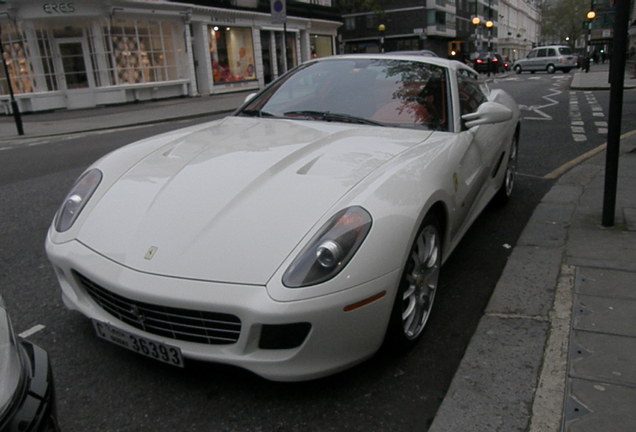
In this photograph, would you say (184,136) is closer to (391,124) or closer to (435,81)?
(391,124)

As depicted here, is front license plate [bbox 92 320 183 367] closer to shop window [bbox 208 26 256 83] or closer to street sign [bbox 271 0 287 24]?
street sign [bbox 271 0 287 24]

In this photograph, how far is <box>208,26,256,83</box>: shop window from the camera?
2692 centimetres

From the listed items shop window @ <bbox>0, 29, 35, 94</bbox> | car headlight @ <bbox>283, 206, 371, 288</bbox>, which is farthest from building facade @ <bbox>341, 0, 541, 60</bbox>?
car headlight @ <bbox>283, 206, 371, 288</bbox>

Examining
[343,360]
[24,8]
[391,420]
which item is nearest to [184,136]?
[343,360]

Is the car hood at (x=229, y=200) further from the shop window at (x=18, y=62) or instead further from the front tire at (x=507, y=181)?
the shop window at (x=18, y=62)

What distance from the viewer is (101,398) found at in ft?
7.56

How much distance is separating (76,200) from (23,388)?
1.47m

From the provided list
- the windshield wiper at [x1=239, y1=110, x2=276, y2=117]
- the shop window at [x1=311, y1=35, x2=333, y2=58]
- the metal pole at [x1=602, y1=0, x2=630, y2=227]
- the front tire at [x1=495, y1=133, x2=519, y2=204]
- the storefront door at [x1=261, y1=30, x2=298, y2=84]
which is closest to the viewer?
the windshield wiper at [x1=239, y1=110, x2=276, y2=117]

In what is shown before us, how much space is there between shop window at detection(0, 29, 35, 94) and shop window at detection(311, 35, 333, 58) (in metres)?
20.4

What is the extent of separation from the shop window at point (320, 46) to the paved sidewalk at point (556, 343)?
3456 cm

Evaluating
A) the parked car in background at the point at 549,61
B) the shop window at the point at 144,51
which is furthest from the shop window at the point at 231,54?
the parked car in background at the point at 549,61

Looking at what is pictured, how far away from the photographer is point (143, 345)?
2207 millimetres

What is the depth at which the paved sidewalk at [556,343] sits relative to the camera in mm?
2123

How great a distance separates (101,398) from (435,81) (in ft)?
9.04
